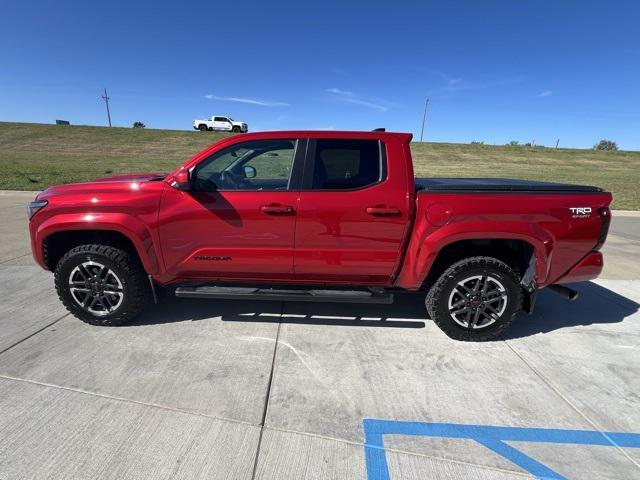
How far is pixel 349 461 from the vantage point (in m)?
2.01

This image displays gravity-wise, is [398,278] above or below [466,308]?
above

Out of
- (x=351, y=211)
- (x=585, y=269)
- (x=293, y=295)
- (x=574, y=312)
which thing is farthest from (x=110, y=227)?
(x=574, y=312)

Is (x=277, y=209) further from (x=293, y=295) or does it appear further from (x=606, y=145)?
(x=606, y=145)

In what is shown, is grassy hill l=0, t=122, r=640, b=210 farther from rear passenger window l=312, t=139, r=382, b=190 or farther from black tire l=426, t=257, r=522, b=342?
black tire l=426, t=257, r=522, b=342

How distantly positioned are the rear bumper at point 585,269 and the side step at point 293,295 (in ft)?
5.27

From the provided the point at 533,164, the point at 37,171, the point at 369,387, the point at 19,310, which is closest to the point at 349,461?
the point at 369,387

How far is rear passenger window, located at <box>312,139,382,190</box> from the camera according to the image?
3.15 m

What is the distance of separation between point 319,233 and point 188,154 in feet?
90.1

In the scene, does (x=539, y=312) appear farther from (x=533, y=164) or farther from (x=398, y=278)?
(x=533, y=164)

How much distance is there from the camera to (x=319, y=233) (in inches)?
123

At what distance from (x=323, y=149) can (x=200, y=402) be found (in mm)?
2242

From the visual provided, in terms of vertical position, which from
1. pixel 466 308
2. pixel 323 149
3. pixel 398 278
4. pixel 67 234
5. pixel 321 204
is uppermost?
pixel 323 149

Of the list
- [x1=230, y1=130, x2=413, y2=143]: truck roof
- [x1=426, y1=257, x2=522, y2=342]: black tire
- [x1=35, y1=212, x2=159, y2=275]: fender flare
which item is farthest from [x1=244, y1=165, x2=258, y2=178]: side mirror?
[x1=426, y1=257, x2=522, y2=342]: black tire

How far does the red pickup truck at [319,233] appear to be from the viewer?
10.1 ft
